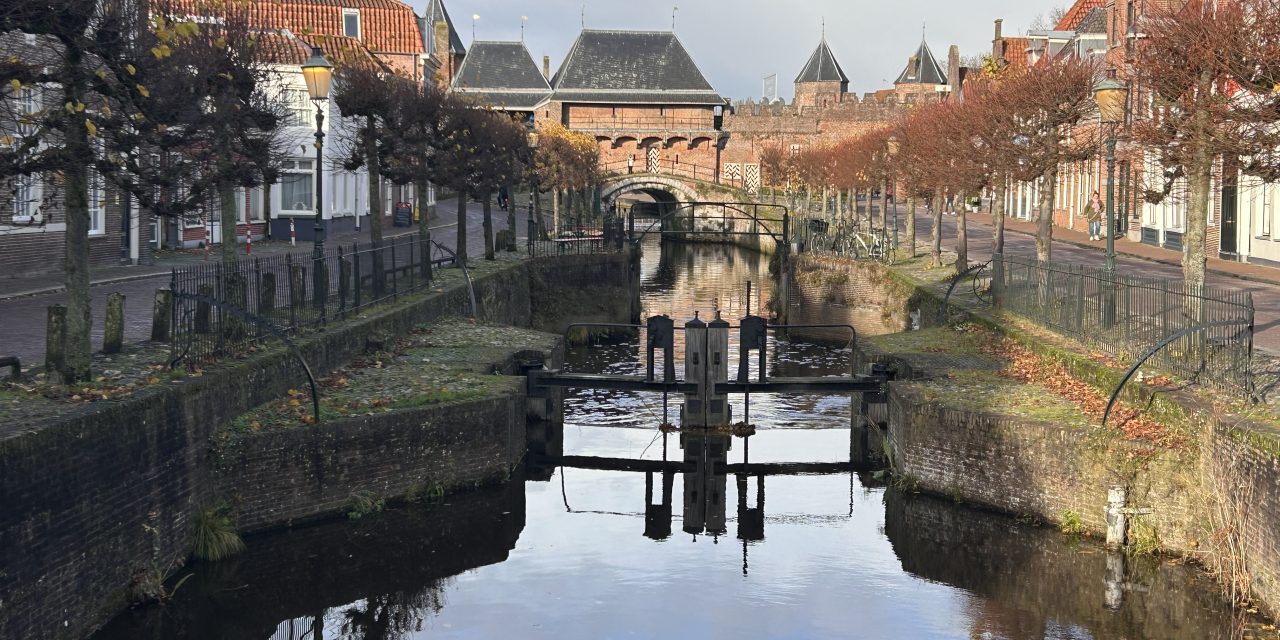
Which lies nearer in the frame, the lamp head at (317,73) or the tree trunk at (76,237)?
the tree trunk at (76,237)

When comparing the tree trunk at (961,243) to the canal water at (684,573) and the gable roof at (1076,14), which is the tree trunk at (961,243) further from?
the gable roof at (1076,14)

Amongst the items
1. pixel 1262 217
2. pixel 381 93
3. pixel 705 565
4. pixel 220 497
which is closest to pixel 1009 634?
pixel 705 565

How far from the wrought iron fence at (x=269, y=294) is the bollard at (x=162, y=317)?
0.36 metres

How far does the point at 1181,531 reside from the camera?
13.2 meters

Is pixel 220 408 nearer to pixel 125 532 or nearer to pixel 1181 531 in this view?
pixel 125 532

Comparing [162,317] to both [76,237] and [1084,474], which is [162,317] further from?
[1084,474]

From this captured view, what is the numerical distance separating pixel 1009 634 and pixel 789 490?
5703 millimetres

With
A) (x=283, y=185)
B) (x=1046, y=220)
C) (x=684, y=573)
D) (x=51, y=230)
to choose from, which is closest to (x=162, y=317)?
(x=684, y=573)

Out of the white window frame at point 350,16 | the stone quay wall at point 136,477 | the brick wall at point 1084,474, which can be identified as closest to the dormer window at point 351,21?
the white window frame at point 350,16

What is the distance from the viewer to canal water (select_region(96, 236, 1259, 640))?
39.9 ft

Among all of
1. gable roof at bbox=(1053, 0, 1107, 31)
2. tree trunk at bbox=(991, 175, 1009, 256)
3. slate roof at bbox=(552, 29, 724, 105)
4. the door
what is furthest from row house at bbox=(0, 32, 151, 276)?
slate roof at bbox=(552, 29, 724, 105)

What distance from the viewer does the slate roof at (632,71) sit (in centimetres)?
7938

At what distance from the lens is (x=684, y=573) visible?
14.1 m

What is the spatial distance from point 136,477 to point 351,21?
45930mm
